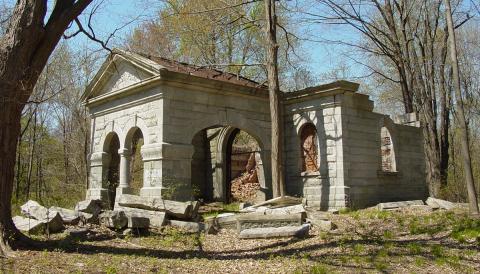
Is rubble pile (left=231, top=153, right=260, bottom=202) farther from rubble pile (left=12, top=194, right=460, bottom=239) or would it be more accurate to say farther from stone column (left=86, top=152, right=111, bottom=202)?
rubble pile (left=12, top=194, right=460, bottom=239)

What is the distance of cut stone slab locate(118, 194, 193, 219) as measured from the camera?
10.6m

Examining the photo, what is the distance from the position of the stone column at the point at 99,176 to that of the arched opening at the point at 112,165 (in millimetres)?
128

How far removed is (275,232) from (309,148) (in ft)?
20.6

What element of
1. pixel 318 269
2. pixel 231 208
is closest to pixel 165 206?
pixel 231 208

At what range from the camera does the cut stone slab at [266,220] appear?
386 inches

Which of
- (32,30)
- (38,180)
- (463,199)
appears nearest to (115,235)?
(32,30)

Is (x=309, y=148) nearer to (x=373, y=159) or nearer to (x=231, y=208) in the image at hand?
(x=373, y=159)

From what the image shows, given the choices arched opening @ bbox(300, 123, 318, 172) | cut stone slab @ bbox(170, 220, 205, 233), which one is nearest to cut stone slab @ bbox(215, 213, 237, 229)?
cut stone slab @ bbox(170, 220, 205, 233)

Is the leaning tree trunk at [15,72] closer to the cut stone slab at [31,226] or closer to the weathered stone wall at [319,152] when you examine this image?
the cut stone slab at [31,226]

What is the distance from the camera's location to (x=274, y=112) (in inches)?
527

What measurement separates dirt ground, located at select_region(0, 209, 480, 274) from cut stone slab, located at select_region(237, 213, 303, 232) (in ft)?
1.13

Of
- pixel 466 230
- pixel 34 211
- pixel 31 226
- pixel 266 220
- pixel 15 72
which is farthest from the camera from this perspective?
pixel 34 211

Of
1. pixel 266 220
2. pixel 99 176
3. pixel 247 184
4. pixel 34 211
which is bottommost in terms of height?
pixel 266 220

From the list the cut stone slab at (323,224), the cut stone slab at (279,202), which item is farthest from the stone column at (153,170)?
the cut stone slab at (323,224)
